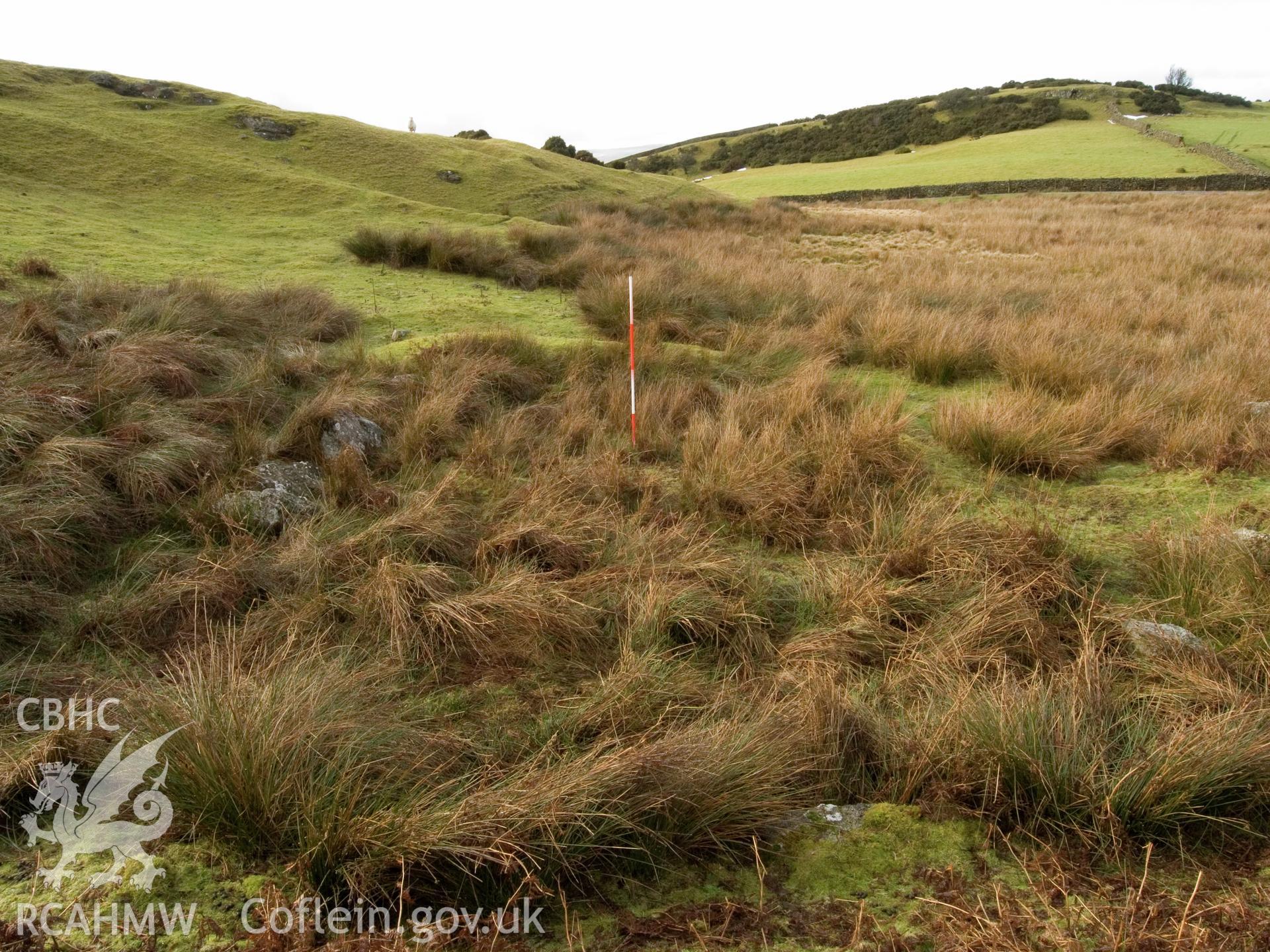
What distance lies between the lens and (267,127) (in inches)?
810

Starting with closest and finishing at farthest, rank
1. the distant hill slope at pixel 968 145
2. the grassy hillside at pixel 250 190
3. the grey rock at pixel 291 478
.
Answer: the grey rock at pixel 291 478, the grassy hillside at pixel 250 190, the distant hill slope at pixel 968 145

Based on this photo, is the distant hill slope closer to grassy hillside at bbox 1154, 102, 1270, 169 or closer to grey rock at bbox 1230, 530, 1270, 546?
grassy hillside at bbox 1154, 102, 1270, 169

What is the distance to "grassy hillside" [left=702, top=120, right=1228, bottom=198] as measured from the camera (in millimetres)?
43469

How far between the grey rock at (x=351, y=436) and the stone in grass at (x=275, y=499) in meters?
0.33

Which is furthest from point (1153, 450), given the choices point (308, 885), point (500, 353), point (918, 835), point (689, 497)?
point (308, 885)

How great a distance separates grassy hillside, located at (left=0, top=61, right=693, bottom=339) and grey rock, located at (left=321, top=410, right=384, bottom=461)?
310 centimetres

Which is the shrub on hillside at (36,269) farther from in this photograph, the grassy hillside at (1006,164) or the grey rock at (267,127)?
the grassy hillside at (1006,164)

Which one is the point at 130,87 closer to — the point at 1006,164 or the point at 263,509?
the point at 263,509

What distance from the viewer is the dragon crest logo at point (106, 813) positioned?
1924mm

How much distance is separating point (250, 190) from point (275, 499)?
1439 cm

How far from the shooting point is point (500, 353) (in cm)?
680

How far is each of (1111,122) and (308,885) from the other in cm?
7708

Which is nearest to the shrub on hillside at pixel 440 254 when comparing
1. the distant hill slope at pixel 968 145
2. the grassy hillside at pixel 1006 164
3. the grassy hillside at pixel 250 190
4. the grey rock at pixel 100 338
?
the grassy hillside at pixel 250 190

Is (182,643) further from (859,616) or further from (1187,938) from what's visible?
(1187,938)
